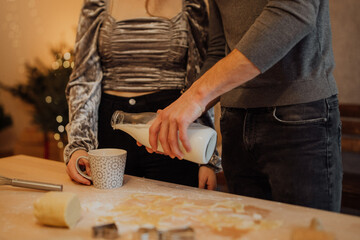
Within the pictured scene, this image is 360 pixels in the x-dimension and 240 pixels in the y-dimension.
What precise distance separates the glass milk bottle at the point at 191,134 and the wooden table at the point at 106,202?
0.11 m

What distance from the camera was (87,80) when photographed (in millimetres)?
1206

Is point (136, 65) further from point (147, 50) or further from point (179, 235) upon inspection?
point (179, 235)

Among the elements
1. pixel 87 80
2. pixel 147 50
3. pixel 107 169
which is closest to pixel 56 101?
pixel 87 80

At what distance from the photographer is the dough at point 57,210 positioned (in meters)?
0.68

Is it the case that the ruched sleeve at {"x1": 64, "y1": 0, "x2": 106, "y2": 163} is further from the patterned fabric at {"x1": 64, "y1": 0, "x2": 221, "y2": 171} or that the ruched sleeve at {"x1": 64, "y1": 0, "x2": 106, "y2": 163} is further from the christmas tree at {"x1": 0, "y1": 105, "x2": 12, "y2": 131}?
the christmas tree at {"x1": 0, "y1": 105, "x2": 12, "y2": 131}

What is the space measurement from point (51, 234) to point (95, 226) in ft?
0.30

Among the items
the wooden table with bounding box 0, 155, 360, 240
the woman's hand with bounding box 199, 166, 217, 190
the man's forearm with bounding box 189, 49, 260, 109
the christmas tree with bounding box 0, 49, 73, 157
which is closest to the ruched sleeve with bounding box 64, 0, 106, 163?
the wooden table with bounding box 0, 155, 360, 240

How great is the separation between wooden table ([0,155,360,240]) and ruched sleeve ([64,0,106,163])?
0.16 metres

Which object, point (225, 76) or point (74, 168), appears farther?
point (74, 168)

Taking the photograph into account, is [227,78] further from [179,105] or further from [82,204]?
[82,204]

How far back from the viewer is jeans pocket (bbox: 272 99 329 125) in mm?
855

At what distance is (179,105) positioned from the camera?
2.64 feet

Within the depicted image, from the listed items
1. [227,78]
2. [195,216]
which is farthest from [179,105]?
[195,216]

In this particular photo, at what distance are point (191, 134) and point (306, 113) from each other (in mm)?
292
